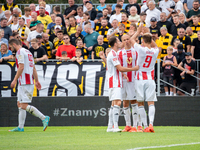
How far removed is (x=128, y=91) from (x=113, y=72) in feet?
2.30

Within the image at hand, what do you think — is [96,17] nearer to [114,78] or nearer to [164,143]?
[114,78]

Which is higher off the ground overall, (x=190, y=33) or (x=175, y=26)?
(x=175, y=26)

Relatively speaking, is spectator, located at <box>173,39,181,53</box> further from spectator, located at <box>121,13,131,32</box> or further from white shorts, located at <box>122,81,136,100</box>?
white shorts, located at <box>122,81,136,100</box>

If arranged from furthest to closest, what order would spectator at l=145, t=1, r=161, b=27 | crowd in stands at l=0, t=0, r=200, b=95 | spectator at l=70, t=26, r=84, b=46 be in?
spectator at l=145, t=1, r=161, b=27 < spectator at l=70, t=26, r=84, b=46 < crowd in stands at l=0, t=0, r=200, b=95

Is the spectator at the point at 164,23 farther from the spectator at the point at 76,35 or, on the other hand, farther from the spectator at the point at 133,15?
the spectator at the point at 76,35

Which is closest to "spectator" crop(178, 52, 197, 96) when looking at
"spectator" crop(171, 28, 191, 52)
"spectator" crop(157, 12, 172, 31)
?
"spectator" crop(171, 28, 191, 52)

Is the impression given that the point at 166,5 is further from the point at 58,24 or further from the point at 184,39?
the point at 58,24

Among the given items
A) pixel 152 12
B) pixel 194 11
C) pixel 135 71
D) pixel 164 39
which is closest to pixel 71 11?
pixel 152 12

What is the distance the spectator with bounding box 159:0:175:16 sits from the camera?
17.5 m

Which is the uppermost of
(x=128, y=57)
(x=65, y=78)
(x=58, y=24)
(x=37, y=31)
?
(x=58, y=24)

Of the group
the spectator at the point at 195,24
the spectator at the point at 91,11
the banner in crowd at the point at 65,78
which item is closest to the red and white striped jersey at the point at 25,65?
the banner in crowd at the point at 65,78

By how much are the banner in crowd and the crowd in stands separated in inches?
13.6

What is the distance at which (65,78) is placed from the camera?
527 inches

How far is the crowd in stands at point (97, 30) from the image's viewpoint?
13753 mm
